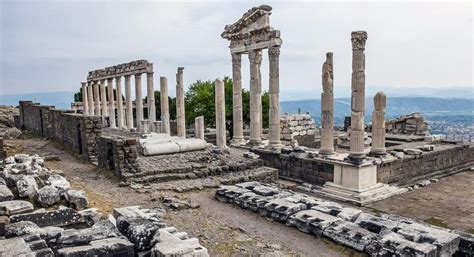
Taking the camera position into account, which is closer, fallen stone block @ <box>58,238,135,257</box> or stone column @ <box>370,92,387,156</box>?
fallen stone block @ <box>58,238,135,257</box>

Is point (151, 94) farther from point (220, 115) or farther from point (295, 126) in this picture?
point (295, 126)

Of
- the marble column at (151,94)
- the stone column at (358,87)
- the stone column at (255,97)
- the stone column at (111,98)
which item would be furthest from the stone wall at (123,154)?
the stone column at (111,98)

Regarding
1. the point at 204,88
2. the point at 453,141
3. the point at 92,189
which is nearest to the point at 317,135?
the point at 453,141

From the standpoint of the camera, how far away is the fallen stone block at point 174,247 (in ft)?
21.5

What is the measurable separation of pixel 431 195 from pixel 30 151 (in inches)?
683

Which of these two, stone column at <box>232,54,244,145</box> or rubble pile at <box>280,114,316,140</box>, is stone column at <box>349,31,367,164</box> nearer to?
stone column at <box>232,54,244,145</box>

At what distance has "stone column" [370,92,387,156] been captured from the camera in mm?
16406

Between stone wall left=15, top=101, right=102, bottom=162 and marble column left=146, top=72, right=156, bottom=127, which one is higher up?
marble column left=146, top=72, right=156, bottom=127

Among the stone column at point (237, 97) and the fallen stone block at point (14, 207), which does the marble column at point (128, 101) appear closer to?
the stone column at point (237, 97)

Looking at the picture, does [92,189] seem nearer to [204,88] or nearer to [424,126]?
[424,126]

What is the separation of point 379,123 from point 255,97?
24.0 ft

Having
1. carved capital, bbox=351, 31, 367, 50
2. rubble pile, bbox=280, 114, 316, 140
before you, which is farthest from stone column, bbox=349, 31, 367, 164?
rubble pile, bbox=280, 114, 316, 140

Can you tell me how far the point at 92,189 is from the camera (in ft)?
40.7

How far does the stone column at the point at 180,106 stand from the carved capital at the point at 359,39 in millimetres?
12473
